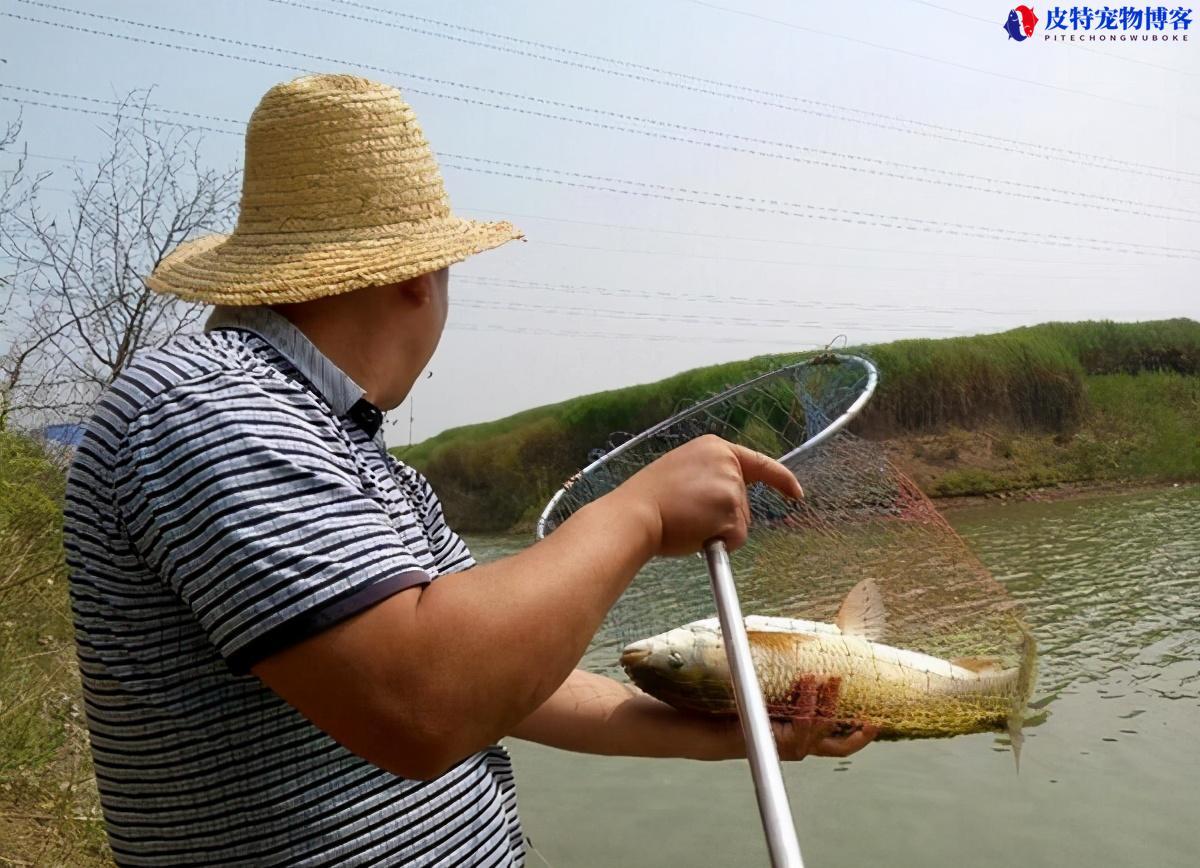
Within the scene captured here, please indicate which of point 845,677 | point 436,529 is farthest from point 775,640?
point 436,529

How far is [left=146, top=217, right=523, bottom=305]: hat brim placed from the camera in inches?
53.5

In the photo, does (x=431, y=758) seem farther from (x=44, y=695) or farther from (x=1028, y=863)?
(x=1028, y=863)

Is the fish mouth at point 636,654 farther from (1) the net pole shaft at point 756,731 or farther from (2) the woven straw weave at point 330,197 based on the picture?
(2) the woven straw weave at point 330,197

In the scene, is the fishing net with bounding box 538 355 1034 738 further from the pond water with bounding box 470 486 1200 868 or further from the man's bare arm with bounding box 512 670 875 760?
the pond water with bounding box 470 486 1200 868

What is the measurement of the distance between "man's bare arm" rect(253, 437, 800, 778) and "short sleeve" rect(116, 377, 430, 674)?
0.09 feet

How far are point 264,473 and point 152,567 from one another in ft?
0.58

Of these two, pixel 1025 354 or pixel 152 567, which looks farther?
pixel 1025 354

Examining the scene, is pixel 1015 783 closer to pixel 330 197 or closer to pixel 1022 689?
pixel 1022 689

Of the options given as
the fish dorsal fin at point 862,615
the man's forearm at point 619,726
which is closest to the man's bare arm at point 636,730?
the man's forearm at point 619,726

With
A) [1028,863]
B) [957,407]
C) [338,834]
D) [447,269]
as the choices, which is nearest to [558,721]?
[338,834]

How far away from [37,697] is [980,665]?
3910mm

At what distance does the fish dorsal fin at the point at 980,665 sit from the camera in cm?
247

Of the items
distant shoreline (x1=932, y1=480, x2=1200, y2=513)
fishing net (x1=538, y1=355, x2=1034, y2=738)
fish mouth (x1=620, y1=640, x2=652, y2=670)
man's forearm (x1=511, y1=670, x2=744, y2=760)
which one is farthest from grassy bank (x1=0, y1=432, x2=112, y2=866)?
distant shoreline (x1=932, y1=480, x2=1200, y2=513)

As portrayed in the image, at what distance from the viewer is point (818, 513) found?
2912 mm
